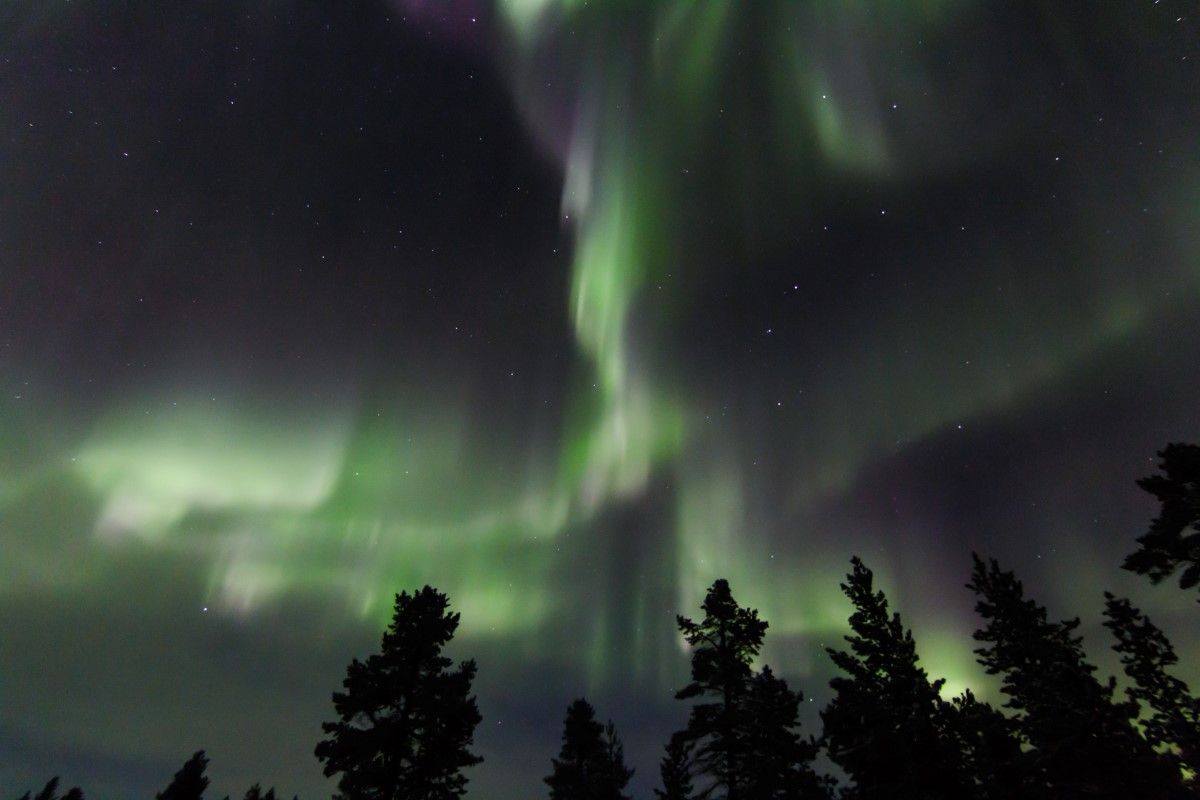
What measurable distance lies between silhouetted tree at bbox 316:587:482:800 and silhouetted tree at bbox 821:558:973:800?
50.8 feet

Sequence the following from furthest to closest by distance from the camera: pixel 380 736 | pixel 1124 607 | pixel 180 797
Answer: pixel 180 797 → pixel 1124 607 → pixel 380 736

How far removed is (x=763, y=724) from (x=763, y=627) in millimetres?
3972

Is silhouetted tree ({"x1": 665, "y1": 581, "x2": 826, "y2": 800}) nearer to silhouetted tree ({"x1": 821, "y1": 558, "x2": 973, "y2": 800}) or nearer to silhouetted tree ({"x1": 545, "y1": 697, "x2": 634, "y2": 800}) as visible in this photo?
silhouetted tree ({"x1": 821, "y1": 558, "x2": 973, "y2": 800})

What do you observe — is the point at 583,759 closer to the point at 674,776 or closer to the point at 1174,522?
the point at 674,776

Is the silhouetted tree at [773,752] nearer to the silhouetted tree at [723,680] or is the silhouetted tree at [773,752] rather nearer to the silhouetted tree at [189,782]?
the silhouetted tree at [723,680]

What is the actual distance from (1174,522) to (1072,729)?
883 cm

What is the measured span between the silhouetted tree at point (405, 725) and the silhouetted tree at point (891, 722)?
15473 millimetres

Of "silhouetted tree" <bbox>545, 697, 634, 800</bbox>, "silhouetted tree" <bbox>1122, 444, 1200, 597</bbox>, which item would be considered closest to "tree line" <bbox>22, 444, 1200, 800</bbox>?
"silhouetted tree" <bbox>1122, 444, 1200, 597</bbox>

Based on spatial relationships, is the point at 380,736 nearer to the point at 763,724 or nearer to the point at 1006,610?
the point at 763,724

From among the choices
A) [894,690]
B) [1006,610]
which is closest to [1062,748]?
[894,690]

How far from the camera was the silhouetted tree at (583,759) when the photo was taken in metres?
34.7

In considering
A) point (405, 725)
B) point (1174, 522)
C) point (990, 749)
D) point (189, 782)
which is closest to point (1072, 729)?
point (990, 749)

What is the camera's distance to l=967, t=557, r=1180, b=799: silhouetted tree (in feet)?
61.9

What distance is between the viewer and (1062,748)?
1934 cm
